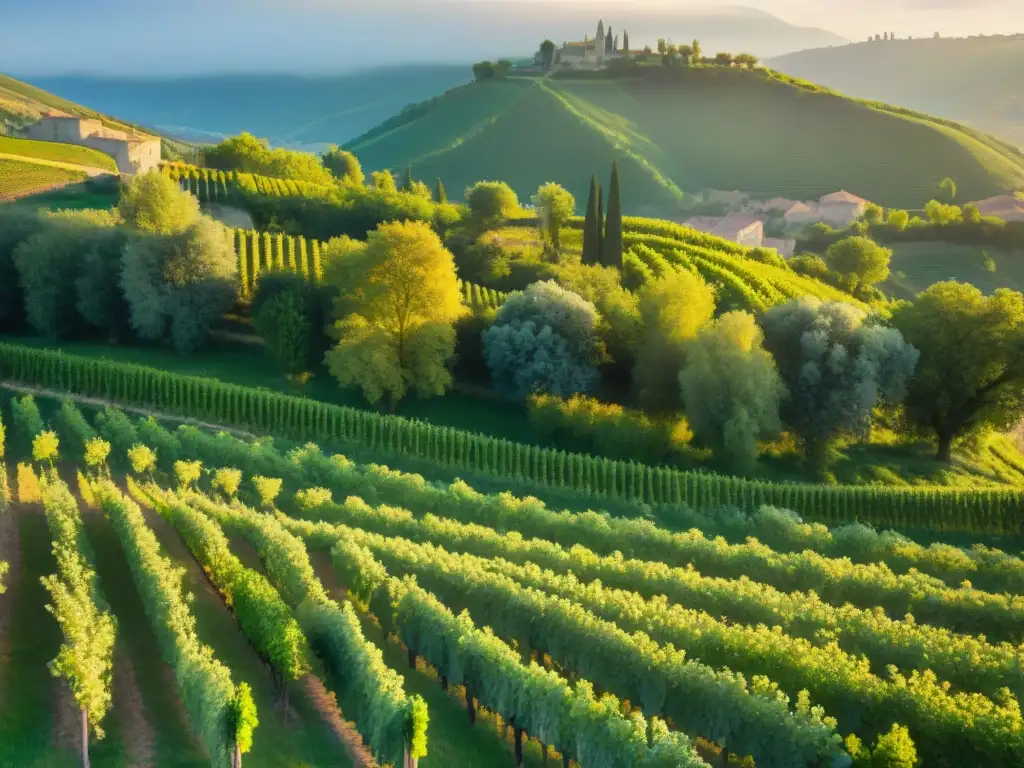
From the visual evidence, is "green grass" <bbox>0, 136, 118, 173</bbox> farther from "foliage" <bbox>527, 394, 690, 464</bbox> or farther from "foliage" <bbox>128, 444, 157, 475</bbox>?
"foliage" <bbox>527, 394, 690, 464</bbox>

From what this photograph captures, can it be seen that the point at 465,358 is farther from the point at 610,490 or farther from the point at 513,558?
the point at 513,558

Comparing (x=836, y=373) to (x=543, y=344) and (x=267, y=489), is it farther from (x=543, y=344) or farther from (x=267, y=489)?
(x=267, y=489)

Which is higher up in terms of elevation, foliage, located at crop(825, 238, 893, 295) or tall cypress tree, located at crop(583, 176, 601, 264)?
tall cypress tree, located at crop(583, 176, 601, 264)

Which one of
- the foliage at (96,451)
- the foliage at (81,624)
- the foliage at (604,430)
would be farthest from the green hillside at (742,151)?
the foliage at (81,624)

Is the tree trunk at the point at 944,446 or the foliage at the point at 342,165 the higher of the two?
the foliage at the point at 342,165

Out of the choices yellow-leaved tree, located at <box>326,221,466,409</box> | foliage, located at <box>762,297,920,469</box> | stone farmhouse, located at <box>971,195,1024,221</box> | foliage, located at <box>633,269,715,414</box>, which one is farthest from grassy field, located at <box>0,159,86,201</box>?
stone farmhouse, located at <box>971,195,1024,221</box>

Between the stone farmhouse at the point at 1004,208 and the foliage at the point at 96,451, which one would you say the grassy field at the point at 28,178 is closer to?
the foliage at the point at 96,451
